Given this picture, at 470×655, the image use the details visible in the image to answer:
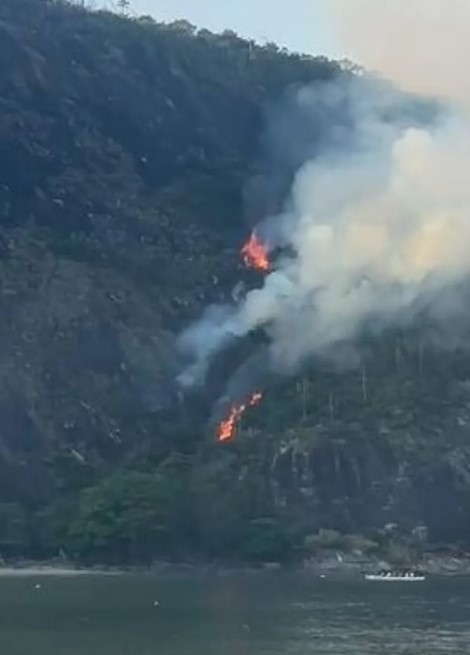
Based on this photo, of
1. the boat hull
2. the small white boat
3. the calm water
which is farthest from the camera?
the small white boat

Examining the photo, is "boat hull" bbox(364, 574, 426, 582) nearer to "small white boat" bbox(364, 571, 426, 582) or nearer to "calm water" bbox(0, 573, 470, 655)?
"small white boat" bbox(364, 571, 426, 582)

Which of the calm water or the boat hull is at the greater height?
the boat hull

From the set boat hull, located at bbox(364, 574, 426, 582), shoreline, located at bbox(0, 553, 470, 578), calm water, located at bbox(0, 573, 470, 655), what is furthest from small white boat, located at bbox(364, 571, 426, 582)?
calm water, located at bbox(0, 573, 470, 655)

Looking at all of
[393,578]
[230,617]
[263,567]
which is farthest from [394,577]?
[230,617]

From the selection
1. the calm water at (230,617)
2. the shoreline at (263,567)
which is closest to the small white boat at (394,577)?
the shoreline at (263,567)

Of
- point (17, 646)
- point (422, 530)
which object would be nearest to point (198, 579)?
point (422, 530)

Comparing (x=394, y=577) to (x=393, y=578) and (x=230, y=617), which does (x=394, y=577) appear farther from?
(x=230, y=617)

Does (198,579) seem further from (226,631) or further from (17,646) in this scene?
(17,646)
